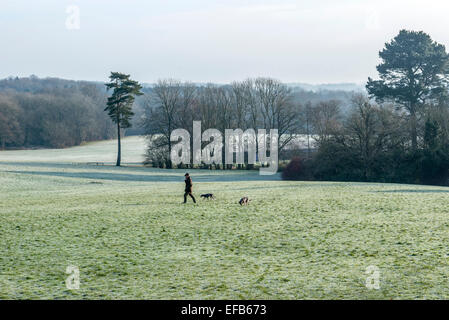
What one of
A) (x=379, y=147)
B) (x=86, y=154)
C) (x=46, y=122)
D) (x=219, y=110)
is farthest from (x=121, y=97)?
(x=46, y=122)

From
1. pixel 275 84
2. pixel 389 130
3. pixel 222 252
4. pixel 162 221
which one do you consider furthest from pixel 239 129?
pixel 222 252

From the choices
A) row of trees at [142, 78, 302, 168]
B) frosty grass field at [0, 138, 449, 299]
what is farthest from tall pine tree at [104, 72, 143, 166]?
frosty grass field at [0, 138, 449, 299]

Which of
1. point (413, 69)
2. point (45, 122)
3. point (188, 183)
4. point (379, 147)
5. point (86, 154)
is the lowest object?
point (188, 183)

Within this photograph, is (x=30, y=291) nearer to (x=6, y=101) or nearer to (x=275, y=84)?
(x=275, y=84)

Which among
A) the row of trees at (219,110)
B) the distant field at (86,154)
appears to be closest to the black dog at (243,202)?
the row of trees at (219,110)

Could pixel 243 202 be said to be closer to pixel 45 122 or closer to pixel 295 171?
pixel 295 171

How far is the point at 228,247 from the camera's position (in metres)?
18.5

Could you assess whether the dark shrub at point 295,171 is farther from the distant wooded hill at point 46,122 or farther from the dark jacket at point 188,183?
the distant wooded hill at point 46,122

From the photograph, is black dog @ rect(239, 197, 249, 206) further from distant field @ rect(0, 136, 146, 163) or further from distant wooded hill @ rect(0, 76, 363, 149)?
distant wooded hill @ rect(0, 76, 363, 149)

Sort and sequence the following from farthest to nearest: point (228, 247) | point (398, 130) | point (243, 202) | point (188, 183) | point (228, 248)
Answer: point (398, 130) < point (243, 202) < point (188, 183) < point (228, 247) < point (228, 248)

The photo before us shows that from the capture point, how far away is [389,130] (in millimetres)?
61438

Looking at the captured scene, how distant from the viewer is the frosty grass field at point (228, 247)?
13062 mm

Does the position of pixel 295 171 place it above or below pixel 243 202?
above
